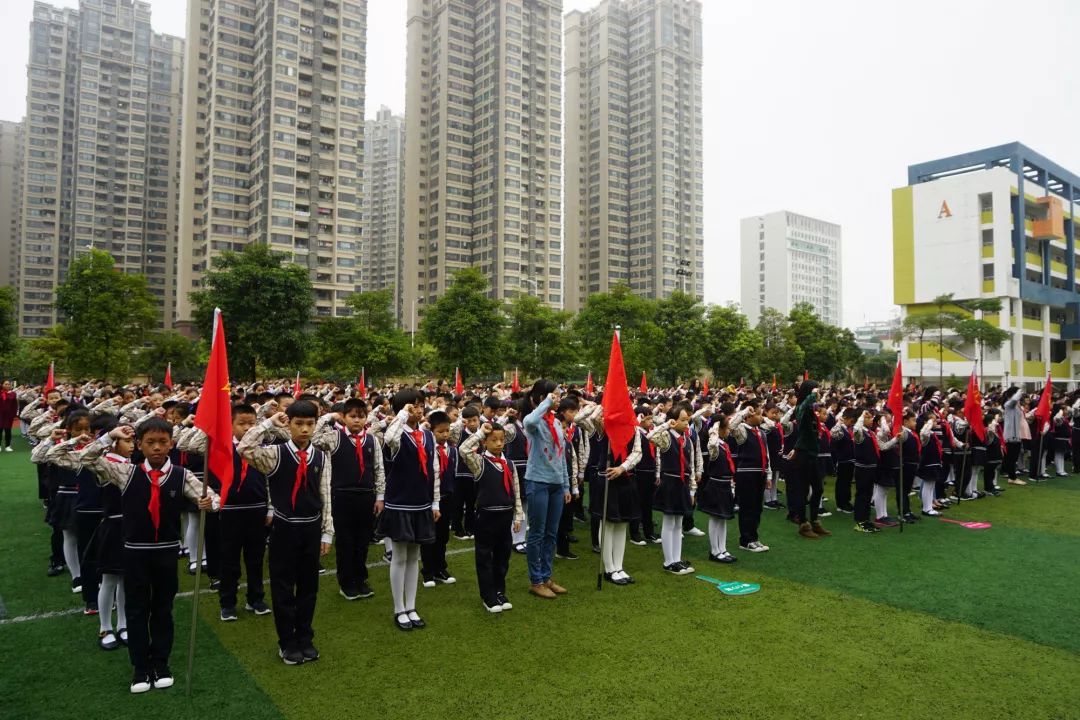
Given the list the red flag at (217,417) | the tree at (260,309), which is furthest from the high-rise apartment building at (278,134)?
the red flag at (217,417)

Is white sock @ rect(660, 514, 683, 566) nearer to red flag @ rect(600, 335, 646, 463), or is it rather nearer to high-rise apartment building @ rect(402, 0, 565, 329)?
red flag @ rect(600, 335, 646, 463)

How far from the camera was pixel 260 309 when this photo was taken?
3062cm

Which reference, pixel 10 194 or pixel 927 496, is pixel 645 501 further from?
pixel 10 194

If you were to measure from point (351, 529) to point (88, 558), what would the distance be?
2.25 meters

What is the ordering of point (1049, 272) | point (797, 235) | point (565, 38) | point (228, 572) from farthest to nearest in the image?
point (797, 235) < point (565, 38) < point (1049, 272) < point (228, 572)

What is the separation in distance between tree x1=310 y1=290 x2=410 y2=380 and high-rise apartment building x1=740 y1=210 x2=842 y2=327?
343ft

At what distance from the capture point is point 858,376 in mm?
76250

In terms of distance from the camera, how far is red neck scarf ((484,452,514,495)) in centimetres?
628

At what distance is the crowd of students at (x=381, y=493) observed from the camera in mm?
4703

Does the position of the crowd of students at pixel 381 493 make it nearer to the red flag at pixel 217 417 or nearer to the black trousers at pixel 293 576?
the black trousers at pixel 293 576

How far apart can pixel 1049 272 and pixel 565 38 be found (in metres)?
73.4

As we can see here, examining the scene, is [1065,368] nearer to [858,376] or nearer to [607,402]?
[858,376]

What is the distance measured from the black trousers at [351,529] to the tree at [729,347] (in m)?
38.0

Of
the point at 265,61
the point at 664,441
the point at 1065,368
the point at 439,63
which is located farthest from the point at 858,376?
the point at 664,441
